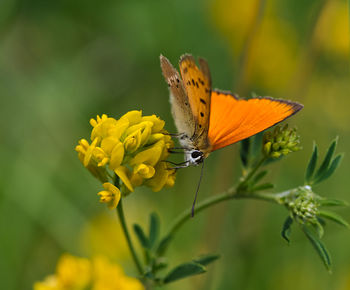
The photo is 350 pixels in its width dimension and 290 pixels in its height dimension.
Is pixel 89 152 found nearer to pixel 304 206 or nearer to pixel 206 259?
pixel 206 259

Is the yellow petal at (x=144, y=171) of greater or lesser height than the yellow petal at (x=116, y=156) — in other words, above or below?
below

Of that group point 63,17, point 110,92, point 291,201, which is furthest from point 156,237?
point 63,17

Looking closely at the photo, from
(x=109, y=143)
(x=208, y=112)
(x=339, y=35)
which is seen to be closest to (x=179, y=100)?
(x=208, y=112)

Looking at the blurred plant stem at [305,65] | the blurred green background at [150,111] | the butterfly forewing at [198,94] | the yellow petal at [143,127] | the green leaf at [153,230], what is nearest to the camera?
the yellow petal at [143,127]

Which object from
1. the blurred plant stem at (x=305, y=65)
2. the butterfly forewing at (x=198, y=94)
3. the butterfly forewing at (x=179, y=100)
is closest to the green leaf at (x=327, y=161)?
the butterfly forewing at (x=198, y=94)

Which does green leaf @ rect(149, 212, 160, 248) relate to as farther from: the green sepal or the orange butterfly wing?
the orange butterfly wing

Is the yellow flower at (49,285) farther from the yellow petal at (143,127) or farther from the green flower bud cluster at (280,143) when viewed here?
the green flower bud cluster at (280,143)

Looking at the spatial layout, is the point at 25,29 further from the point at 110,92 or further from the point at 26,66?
the point at 110,92
